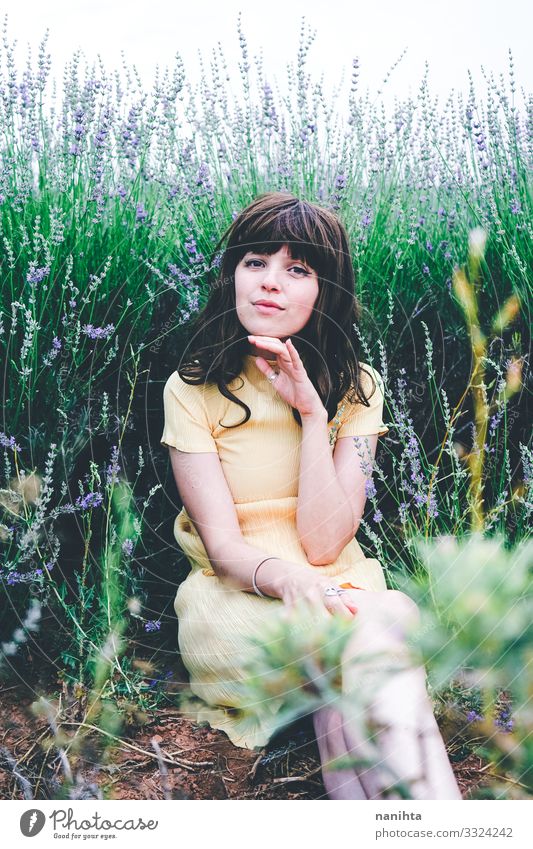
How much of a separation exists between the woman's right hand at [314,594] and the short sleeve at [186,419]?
350 mm

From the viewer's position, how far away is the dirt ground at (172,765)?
1.55 meters

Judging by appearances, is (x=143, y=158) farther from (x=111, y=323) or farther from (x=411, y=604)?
(x=411, y=604)

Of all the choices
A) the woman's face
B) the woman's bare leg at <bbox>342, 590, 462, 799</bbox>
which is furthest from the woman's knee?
the woman's face

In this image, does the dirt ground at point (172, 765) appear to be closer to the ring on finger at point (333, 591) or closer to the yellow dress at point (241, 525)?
the yellow dress at point (241, 525)

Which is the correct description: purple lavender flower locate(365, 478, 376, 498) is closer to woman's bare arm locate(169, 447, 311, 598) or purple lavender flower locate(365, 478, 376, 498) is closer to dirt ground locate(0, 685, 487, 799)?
woman's bare arm locate(169, 447, 311, 598)

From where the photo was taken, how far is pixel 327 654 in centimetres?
148

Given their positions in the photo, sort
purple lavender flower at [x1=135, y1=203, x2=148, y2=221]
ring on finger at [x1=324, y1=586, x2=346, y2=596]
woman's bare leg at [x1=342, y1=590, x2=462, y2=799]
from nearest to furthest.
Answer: woman's bare leg at [x1=342, y1=590, x2=462, y2=799]
ring on finger at [x1=324, y1=586, x2=346, y2=596]
purple lavender flower at [x1=135, y1=203, x2=148, y2=221]

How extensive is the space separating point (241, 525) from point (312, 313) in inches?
18.7

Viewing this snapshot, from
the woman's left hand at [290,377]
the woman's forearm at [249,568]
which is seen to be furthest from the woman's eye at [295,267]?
the woman's forearm at [249,568]

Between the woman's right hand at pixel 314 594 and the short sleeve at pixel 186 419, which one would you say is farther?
the short sleeve at pixel 186 419

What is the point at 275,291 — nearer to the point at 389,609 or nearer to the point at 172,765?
the point at 389,609

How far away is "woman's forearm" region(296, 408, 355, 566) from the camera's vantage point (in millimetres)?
1687

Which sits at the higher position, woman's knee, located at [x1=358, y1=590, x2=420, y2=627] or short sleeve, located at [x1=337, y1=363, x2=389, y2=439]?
short sleeve, located at [x1=337, y1=363, x2=389, y2=439]
